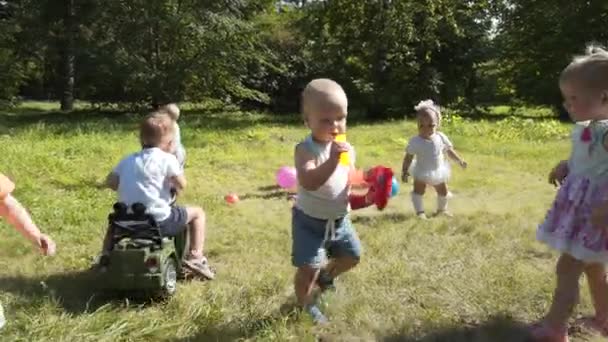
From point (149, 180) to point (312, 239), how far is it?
1344 mm

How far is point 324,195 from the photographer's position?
3.69 m

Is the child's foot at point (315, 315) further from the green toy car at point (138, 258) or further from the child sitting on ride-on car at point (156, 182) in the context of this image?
the child sitting on ride-on car at point (156, 182)

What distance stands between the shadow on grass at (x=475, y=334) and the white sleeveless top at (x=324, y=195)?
759 millimetres

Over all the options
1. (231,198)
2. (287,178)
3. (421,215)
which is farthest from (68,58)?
(421,215)

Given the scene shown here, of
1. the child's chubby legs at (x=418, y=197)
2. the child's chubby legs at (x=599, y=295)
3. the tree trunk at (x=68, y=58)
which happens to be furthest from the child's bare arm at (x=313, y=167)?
the tree trunk at (x=68, y=58)

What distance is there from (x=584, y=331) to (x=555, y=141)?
1055 centimetres

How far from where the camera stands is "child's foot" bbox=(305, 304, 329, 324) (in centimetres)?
387

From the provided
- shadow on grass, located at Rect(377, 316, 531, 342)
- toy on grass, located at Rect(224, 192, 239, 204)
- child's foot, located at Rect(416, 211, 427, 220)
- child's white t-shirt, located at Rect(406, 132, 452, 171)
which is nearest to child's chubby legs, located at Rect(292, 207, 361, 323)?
shadow on grass, located at Rect(377, 316, 531, 342)

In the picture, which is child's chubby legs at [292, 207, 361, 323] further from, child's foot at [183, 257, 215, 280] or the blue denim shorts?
child's foot at [183, 257, 215, 280]

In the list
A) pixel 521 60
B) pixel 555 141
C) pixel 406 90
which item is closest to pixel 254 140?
pixel 555 141

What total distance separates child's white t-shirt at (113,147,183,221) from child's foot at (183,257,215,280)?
1.47ft

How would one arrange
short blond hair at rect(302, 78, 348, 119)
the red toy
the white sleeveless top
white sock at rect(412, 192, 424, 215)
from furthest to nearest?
white sock at rect(412, 192, 424, 215), the red toy, the white sleeveless top, short blond hair at rect(302, 78, 348, 119)

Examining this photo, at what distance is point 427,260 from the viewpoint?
5.20 meters

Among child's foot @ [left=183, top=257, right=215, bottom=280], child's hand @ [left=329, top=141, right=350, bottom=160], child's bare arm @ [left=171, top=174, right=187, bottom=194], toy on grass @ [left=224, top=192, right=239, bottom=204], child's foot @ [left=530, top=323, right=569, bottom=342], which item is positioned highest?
child's hand @ [left=329, top=141, right=350, bottom=160]
